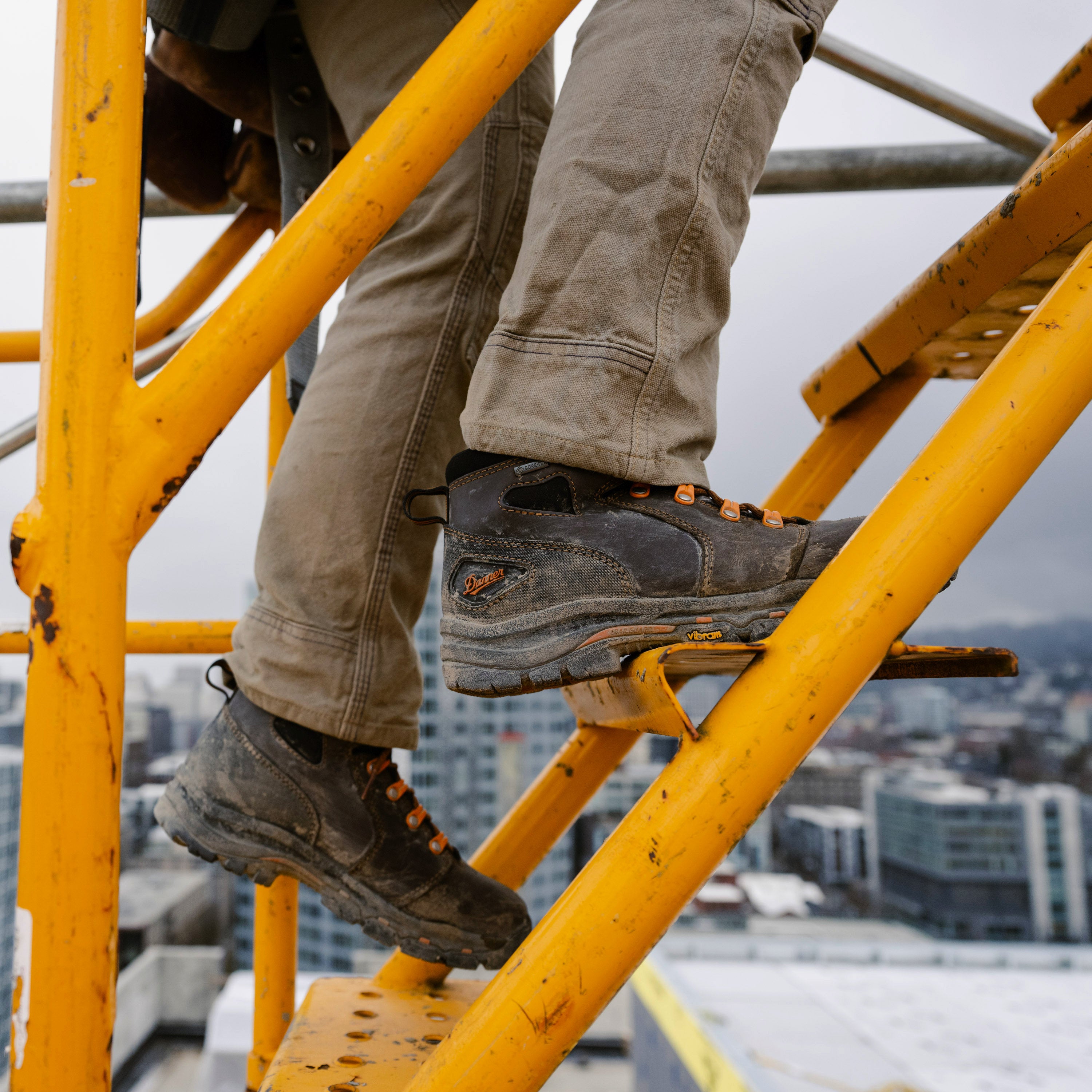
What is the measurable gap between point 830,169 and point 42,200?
1.41 m

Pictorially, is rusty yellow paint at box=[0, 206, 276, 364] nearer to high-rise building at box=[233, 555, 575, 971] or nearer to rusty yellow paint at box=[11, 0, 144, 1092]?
rusty yellow paint at box=[11, 0, 144, 1092]

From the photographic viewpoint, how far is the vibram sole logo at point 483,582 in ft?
1.98

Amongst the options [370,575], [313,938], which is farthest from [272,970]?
[313,938]

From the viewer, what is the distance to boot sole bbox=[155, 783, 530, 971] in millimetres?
717

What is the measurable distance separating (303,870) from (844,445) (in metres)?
0.76

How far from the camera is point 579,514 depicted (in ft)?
1.94

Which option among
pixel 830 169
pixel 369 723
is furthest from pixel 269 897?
pixel 830 169

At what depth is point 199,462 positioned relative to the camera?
481 mm

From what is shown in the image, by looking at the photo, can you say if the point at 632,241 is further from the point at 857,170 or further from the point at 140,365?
the point at 857,170

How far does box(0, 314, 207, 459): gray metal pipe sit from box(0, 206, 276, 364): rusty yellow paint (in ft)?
0.09

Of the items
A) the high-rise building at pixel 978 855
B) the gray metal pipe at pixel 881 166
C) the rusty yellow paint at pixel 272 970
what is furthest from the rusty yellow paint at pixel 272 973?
the high-rise building at pixel 978 855

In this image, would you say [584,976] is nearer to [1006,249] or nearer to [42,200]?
[1006,249]

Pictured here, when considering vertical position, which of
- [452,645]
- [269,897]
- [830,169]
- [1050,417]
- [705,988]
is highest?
[830,169]

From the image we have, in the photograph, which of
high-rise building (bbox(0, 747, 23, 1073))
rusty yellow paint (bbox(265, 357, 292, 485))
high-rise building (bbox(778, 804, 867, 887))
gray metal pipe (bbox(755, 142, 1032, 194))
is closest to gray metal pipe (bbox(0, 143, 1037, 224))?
gray metal pipe (bbox(755, 142, 1032, 194))
